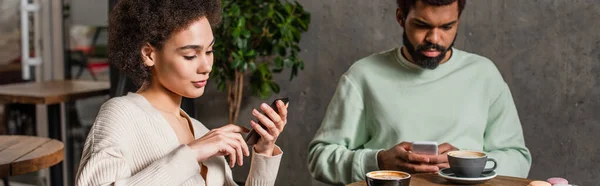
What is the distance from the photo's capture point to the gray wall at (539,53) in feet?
10.7

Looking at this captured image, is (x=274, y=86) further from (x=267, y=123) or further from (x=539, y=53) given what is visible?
(x=267, y=123)

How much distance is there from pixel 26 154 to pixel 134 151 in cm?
137

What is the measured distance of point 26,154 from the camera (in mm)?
2961

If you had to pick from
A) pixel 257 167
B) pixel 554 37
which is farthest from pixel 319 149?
pixel 554 37

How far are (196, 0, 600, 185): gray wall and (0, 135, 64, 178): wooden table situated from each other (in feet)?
4.54

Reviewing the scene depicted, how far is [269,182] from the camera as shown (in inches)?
80.3

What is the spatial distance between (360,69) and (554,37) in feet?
3.19

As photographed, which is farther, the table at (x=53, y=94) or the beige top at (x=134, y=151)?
the table at (x=53, y=94)

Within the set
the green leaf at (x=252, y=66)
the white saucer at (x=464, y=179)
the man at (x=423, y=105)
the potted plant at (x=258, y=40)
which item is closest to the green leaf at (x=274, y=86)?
the potted plant at (x=258, y=40)

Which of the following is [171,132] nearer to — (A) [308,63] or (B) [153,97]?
(B) [153,97]

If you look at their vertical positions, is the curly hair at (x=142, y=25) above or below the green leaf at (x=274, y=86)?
above

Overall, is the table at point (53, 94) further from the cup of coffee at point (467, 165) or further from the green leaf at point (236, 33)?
the cup of coffee at point (467, 165)

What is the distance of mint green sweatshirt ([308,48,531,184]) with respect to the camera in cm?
272

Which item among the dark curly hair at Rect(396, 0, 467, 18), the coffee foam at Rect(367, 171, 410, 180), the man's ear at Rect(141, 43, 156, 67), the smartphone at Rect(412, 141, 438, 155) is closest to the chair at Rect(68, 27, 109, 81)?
the dark curly hair at Rect(396, 0, 467, 18)
